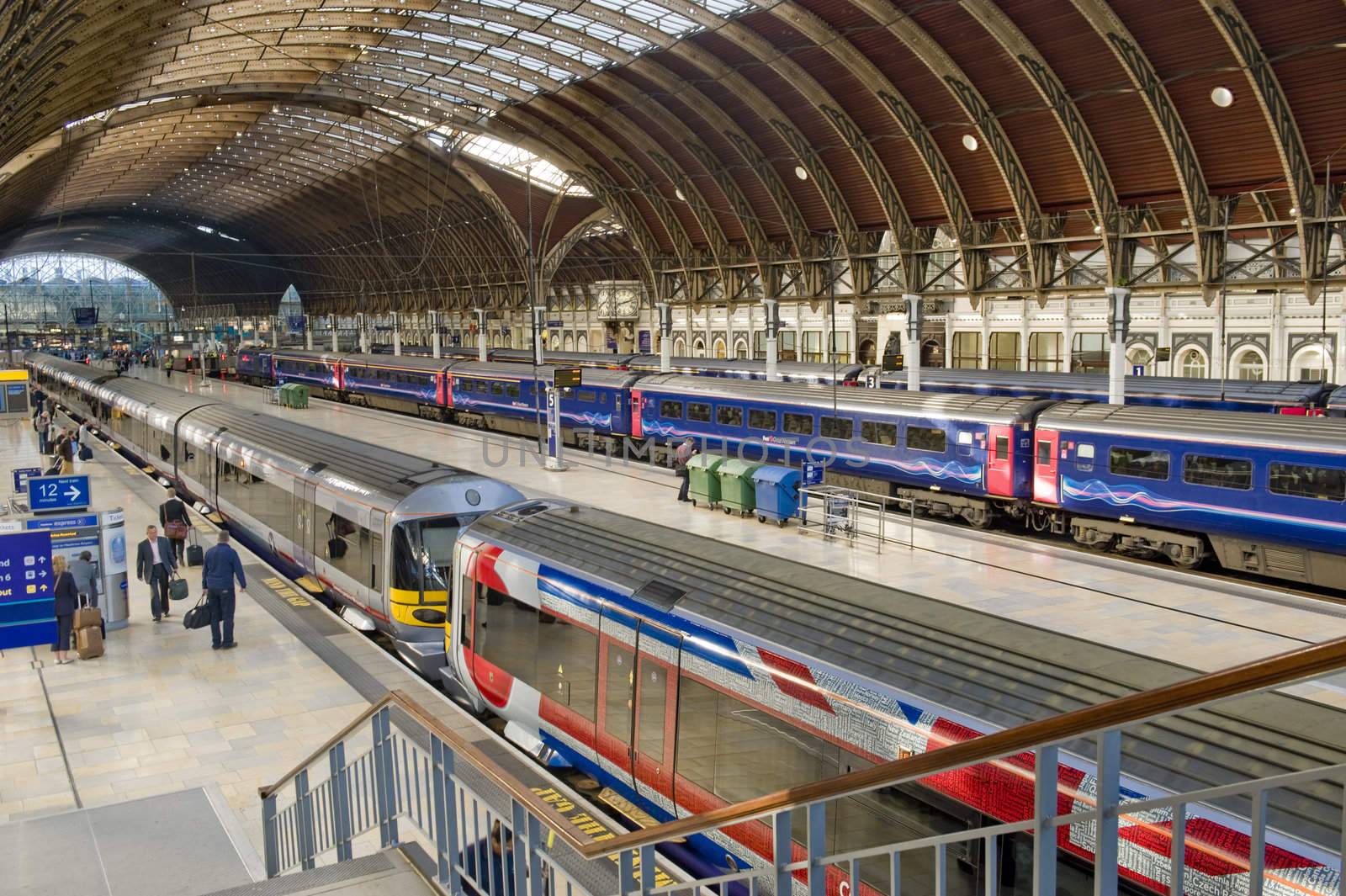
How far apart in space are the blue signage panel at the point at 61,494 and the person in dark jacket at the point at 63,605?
222 centimetres

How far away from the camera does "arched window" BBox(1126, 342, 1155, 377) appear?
40.6 meters

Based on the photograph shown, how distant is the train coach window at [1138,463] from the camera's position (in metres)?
19.5

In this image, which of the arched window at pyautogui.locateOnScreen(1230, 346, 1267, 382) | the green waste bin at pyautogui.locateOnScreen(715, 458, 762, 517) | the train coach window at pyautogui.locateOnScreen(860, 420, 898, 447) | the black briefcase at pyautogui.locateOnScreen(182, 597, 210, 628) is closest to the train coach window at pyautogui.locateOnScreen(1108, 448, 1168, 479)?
the train coach window at pyautogui.locateOnScreen(860, 420, 898, 447)

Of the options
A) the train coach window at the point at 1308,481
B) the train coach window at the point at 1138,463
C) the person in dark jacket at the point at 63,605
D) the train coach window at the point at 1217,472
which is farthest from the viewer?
the train coach window at the point at 1138,463

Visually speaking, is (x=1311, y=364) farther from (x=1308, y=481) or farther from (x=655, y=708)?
(x=655, y=708)

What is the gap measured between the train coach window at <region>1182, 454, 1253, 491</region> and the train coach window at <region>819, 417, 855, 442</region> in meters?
9.06

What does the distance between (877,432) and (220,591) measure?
16.2 meters

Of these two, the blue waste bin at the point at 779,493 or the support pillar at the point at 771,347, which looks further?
the support pillar at the point at 771,347

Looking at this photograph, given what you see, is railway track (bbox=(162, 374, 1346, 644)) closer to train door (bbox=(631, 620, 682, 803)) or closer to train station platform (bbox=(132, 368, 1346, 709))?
train station platform (bbox=(132, 368, 1346, 709))

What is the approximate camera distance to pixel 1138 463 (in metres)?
19.9

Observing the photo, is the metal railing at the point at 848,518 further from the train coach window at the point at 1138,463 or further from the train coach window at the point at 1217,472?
the train coach window at the point at 1217,472

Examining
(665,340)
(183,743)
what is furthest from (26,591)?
(665,340)

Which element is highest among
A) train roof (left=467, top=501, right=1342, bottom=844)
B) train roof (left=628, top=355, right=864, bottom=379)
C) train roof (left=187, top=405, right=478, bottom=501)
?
train roof (left=628, top=355, right=864, bottom=379)

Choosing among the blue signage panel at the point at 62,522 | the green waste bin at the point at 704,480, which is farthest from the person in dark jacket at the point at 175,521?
the green waste bin at the point at 704,480
